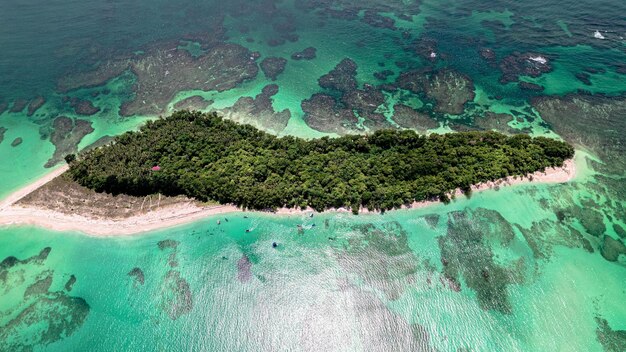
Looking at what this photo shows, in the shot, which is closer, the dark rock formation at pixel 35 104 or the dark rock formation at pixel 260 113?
the dark rock formation at pixel 260 113

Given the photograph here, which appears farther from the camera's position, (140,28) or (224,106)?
(140,28)

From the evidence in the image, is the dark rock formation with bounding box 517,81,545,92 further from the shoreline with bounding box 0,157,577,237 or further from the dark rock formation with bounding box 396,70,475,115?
the shoreline with bounding box 0,157,577,237

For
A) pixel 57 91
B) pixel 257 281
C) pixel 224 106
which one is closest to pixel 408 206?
pixel 257 281

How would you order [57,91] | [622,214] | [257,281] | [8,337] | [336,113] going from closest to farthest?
1. [8,337]
2. [257,281]
3. [622,214]
4. [336,113]
5. [57,91]

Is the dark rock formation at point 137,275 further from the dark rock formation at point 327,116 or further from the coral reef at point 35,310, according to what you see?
the dark rock formation at point 327,116

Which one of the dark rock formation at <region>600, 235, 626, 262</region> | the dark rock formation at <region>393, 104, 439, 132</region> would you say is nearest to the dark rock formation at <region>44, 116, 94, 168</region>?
the dark rock formation at <region>393, 104, 439, 132</region>

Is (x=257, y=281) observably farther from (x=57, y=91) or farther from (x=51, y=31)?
(x=51, y=31)

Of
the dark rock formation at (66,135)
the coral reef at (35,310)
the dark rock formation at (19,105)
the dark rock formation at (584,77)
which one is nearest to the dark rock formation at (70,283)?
the coral reef at (35,310)
